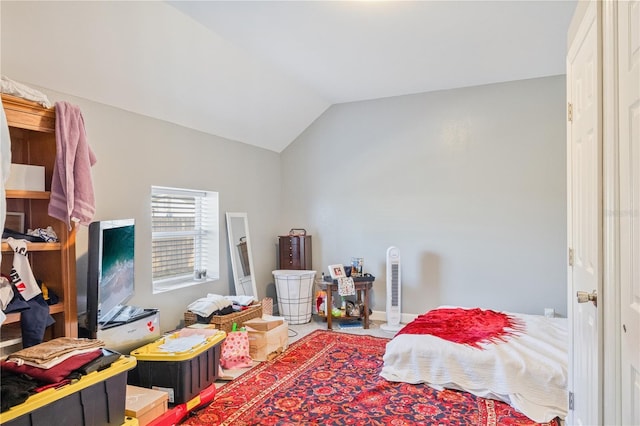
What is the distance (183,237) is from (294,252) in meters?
1.44

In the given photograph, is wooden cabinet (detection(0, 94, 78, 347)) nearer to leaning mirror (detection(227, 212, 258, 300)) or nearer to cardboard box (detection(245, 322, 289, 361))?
cardboard box (detection(245, 322, 289, 361))

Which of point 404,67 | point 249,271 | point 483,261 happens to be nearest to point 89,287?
point 249,271

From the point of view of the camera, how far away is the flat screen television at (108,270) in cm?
232

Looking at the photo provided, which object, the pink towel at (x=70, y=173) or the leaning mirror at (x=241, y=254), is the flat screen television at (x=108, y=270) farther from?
the leaning mirror at (x=241, y=254)

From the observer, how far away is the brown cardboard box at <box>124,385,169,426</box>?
2.12m

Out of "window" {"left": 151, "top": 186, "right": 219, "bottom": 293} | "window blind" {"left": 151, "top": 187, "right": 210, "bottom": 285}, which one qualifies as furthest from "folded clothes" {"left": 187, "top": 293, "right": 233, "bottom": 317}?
"window blind" {"left": 151, "top": 187, "right": 210, "bottom": 285}

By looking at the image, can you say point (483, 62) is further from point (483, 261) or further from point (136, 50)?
point (136, 50)

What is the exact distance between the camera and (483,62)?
3.70m

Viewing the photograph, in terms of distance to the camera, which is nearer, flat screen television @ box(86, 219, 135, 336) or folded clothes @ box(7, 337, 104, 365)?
folded clothes @ box(7, 337, 104, 365)

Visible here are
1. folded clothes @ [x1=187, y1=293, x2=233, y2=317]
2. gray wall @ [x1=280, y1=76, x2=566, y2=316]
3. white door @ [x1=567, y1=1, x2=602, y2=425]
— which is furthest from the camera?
gray wall @ [x1=280, y1=76, x2=566, y2=316]

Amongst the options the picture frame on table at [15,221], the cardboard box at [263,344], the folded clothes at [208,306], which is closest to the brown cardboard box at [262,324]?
the cardboard box at [263,344]

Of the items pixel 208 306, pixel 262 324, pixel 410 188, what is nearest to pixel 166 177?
pixel 208 306

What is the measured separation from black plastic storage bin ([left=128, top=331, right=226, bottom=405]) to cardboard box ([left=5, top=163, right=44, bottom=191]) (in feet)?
3.81

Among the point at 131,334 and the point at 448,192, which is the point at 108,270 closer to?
the point at 131,334
